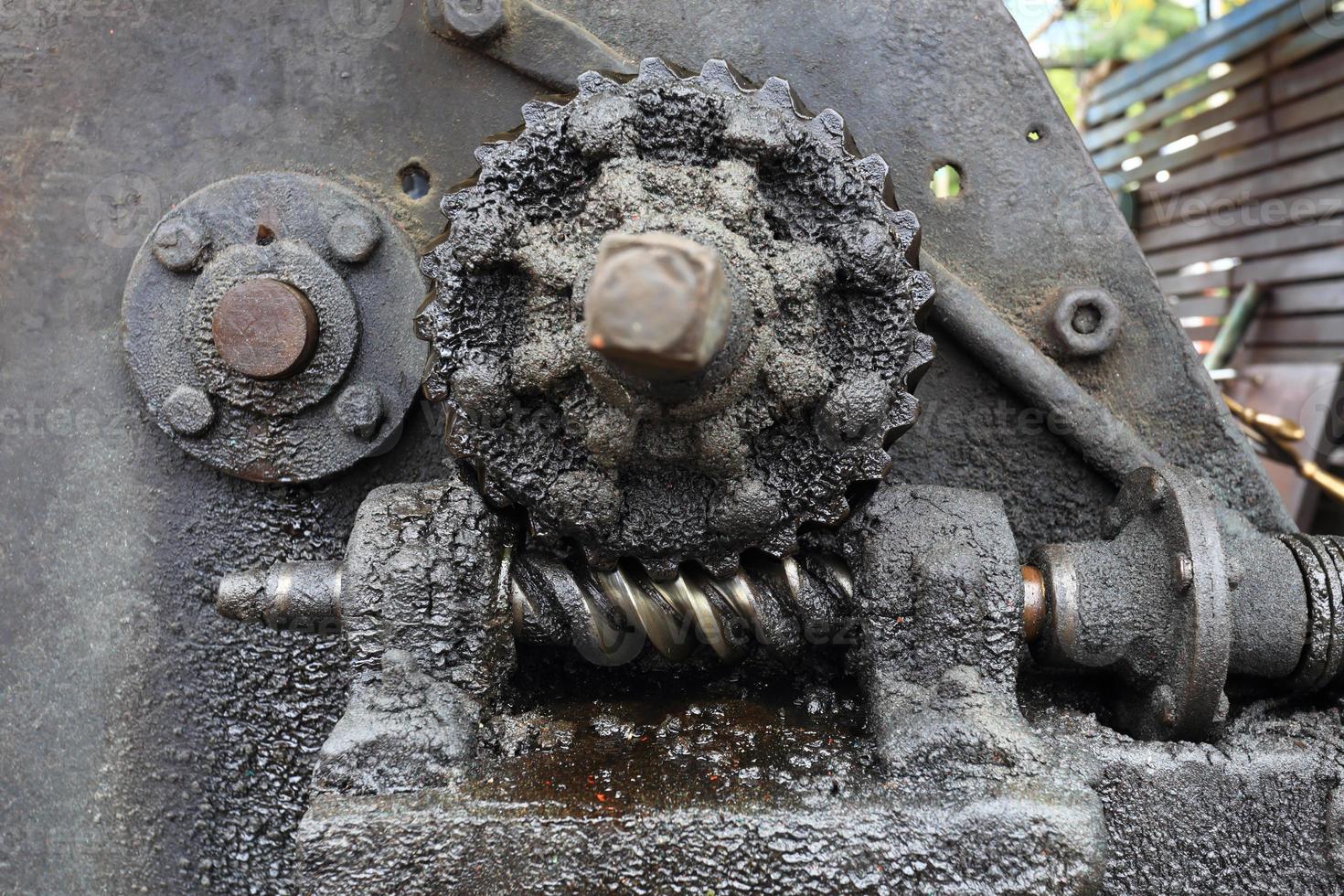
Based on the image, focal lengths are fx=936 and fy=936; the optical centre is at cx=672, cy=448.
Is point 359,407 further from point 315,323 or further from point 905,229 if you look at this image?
point 905,229

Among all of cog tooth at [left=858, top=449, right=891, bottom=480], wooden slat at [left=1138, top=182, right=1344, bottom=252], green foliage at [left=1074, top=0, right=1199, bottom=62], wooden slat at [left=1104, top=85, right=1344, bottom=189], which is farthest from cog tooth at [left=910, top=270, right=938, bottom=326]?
green foliage at [left=1074, top=0, right=1199, bottom=62]

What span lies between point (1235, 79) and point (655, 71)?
512cm

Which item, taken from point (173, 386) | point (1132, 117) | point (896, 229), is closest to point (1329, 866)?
point (896, 229)

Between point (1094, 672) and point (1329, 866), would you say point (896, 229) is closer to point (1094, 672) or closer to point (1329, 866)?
point (1094, 672)

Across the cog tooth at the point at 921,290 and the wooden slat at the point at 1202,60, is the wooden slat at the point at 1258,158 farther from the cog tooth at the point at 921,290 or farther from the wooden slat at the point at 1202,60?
the cog tooth at the point at 921,290

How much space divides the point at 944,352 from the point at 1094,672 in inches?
16.4

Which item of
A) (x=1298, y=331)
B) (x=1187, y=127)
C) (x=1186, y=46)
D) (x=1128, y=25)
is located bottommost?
(x=1298, y=331)

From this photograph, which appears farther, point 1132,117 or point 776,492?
point 1132,117

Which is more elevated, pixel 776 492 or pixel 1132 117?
pixel 1132 117

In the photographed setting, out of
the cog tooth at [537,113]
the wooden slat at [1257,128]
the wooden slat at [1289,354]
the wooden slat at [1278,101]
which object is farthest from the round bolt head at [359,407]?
the wooden slat at [1278,101]

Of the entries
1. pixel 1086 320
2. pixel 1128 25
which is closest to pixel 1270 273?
pixel 1128 25

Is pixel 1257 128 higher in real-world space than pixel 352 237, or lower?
higher

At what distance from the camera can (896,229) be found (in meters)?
0.90

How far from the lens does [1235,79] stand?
4812mm
